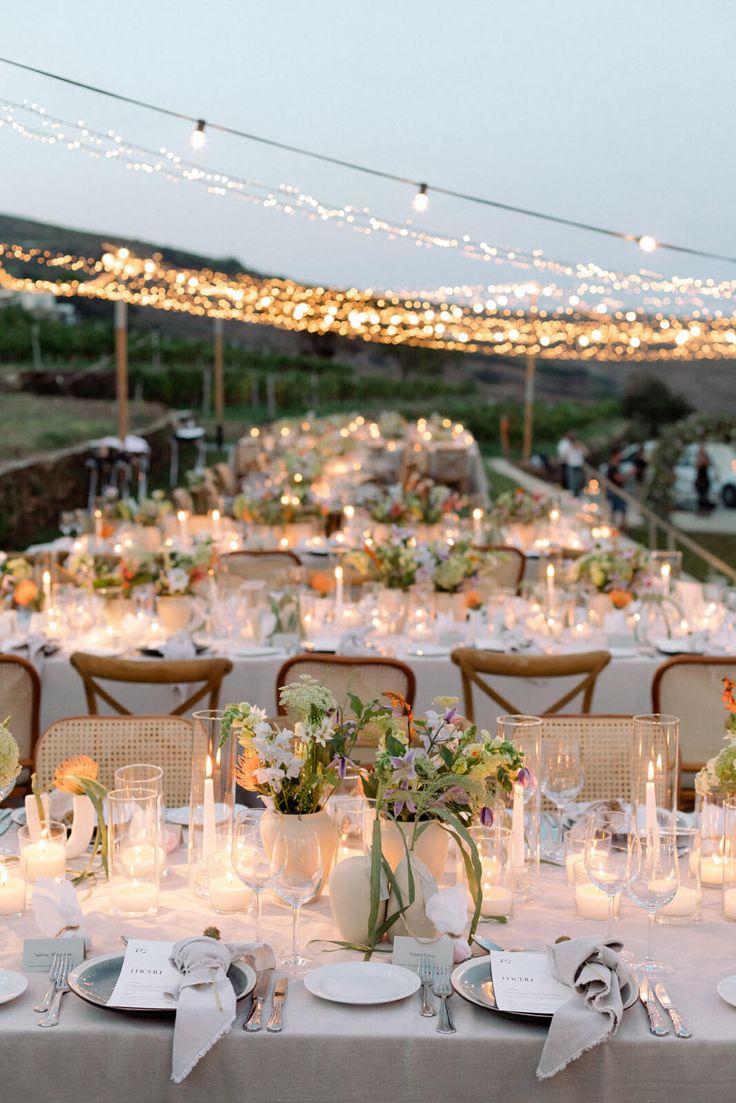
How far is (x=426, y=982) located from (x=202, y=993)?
387 millimetres

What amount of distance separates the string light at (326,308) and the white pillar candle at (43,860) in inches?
365

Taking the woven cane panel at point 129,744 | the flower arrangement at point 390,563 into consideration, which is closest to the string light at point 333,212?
the flower arrangement at point 390,563

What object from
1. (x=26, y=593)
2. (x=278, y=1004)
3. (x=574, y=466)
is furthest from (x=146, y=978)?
(x=574, y=466)

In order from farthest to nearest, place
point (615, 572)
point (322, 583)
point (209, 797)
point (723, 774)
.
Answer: point (322, 583)
point (615, 572)
point (723, 774)
point (209, 797)

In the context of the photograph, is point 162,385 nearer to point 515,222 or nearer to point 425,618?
point 515,222

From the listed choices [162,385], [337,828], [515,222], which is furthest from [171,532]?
[162,385]

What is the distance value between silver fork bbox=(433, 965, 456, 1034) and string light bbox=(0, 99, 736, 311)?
20.0ft

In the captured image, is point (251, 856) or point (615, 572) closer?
point (251, 856)

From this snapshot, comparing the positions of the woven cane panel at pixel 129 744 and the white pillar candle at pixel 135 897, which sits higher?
the woven cane panel at pixel 129 744

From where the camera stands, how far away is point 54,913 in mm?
2441

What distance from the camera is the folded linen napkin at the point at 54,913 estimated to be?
244 cm

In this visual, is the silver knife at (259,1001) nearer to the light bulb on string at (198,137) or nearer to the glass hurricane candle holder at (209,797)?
the glass hurricane candle holder at (209,797)

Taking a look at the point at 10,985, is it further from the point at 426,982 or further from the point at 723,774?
the point at 723,774

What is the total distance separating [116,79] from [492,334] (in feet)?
34.8
